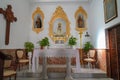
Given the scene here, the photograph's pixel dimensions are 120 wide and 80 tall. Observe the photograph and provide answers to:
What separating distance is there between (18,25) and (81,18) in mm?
3671

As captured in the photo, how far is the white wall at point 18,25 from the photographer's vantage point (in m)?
5.10

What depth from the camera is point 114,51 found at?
4852 millimetres

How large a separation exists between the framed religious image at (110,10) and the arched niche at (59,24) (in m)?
2.78

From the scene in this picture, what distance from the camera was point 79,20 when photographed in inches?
312

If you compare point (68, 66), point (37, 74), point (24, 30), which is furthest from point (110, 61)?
point (24, 30)

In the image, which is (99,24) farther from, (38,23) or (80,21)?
(38,23)

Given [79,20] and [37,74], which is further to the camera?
[79,20]

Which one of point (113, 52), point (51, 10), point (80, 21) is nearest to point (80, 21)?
point (80, 21)

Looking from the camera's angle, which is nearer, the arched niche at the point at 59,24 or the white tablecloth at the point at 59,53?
the white tablecloth at the point at 59,53

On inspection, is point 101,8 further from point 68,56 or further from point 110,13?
point 68,56

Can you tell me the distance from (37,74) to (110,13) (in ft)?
12.1

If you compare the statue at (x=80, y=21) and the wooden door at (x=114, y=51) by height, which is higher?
the statue at (x=80, y=21)

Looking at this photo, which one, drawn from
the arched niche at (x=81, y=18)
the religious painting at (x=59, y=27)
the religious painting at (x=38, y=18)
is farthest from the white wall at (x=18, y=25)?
the arched niche at (x=81, y=18)

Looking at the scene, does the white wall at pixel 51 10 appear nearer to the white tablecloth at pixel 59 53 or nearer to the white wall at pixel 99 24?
the white wall at pixel 99 24
